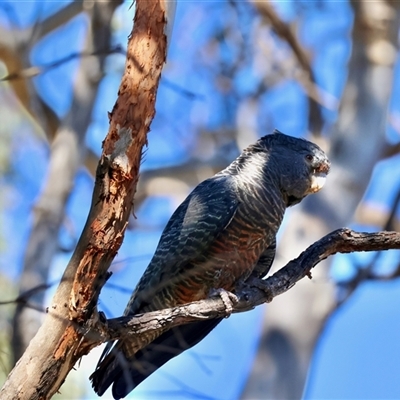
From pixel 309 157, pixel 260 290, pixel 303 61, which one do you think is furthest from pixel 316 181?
pixel 303 61

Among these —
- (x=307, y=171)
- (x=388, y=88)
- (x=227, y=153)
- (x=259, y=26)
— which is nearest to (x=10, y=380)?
(x=307, y=171)

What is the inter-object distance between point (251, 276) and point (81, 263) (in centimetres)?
173

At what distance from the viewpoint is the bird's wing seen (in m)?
3.97

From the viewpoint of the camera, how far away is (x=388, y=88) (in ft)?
24.8

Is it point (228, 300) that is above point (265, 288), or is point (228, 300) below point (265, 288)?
below

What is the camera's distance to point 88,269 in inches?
103

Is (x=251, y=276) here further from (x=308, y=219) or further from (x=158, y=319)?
(x=308, y=219)

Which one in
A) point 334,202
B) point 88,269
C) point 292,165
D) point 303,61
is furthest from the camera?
point 303,61

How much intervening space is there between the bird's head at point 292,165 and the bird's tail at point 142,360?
0.97 m

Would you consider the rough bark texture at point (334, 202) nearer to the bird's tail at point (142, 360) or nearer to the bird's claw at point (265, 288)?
the bird's tail at point (142, 360)

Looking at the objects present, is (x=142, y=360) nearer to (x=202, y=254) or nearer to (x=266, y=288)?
(x=202, y=254)

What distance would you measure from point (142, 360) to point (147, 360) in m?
0.04

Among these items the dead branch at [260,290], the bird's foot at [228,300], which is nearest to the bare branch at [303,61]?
the dead branch at [260,290]

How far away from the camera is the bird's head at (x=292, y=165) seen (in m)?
4.34
